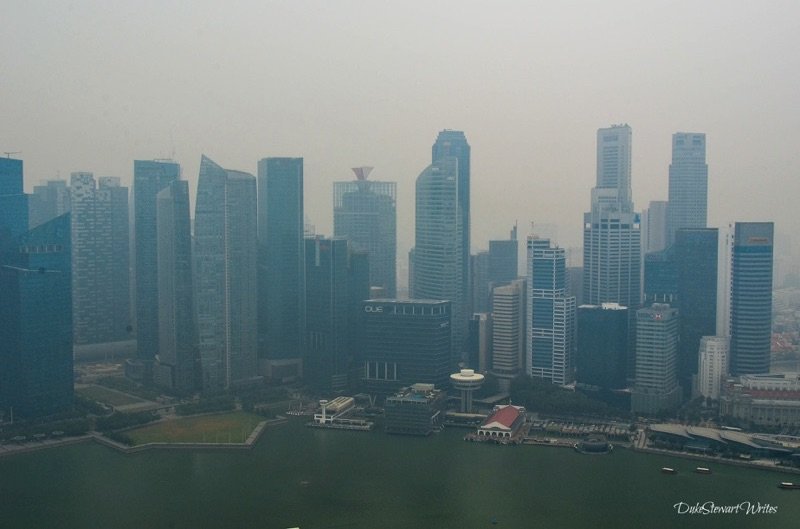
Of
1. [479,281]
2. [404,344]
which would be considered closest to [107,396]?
[404,344]

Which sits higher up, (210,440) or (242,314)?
(242,314)

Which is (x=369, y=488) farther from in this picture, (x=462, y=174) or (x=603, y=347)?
(x=462, y=174)

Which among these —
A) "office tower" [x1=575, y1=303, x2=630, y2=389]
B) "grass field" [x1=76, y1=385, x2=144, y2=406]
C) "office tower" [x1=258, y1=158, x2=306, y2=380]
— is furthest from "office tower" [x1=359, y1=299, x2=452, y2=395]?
"grass field" [x1=76, y1=385, x2=144, y2=406]

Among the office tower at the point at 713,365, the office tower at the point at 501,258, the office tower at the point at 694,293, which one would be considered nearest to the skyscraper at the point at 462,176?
the office tower at the point at 501,258

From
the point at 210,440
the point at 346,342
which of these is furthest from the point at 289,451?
the point at 346,342

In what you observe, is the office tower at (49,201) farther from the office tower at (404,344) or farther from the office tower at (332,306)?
the office tower at (404,344)

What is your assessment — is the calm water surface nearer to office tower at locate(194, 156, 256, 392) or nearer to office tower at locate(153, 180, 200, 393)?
office tower at locate(153, 180, 200, 393)

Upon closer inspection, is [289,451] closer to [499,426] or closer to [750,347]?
[499,426]
